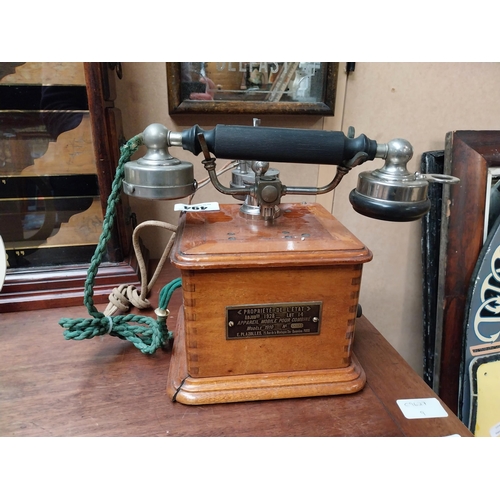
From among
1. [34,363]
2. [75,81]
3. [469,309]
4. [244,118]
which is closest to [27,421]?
[34,363]

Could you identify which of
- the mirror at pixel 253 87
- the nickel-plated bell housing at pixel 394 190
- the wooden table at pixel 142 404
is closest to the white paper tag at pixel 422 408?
the wooden table at pixel 142 404

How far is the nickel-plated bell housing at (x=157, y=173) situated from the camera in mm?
591

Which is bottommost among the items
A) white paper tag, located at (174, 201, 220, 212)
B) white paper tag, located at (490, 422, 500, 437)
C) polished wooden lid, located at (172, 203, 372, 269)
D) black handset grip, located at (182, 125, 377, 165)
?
white paper tag, located at (490, 422, 500, 437)

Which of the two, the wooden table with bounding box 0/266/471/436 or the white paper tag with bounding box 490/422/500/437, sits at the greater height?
the wooden table with bounding box 0/266/471/436

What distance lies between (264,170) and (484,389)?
91cm

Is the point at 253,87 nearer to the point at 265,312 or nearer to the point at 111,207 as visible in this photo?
the point at 111,207

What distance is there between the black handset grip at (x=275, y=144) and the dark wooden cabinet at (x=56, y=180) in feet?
0.97

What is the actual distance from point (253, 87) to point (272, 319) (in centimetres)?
64

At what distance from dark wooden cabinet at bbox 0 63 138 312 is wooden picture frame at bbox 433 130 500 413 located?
0.83 metres

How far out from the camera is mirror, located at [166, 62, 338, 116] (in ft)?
3.11

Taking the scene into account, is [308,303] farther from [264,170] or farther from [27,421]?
[27,421]

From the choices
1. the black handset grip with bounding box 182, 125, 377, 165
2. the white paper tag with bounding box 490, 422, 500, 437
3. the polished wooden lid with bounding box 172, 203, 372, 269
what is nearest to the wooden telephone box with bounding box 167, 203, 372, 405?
the polished wooden lid with bounding box 172, 203, 372, 269

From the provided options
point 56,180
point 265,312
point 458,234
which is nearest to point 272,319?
point 265,312

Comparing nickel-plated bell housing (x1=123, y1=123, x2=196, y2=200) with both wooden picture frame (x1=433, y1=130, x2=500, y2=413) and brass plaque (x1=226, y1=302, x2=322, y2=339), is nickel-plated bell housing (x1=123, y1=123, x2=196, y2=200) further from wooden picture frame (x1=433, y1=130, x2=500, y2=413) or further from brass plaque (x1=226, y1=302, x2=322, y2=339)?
wooden picture frame (x1=433, y1=130, x2=500, y2=413)
